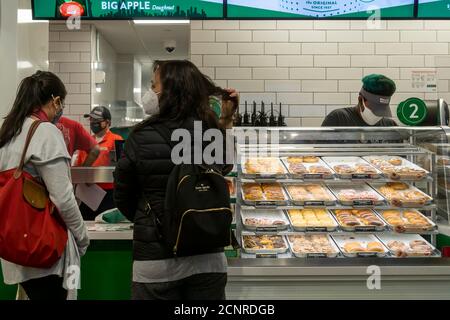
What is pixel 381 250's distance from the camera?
3180 mm

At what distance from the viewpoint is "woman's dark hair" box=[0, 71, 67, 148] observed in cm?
239

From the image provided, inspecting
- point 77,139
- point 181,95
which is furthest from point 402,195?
point 77,139

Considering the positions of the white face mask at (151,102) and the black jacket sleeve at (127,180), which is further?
the white face mask at (151,102)

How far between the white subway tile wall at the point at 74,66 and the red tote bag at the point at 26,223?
Result: 5.24m

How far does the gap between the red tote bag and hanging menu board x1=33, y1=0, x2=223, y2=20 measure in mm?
1473

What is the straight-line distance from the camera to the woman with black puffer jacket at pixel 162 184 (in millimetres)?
2125

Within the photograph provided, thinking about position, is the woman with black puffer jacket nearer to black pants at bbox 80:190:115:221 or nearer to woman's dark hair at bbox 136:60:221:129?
woman's dark hair at bbox 136:60:221:129

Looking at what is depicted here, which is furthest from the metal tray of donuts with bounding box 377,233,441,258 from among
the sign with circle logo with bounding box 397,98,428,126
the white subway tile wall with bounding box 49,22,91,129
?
the white subway tile wall with bounding box 49,22,91,129

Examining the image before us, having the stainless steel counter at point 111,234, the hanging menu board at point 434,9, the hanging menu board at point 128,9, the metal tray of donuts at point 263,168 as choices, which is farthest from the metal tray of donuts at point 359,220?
the hanging menu board at point 128,9

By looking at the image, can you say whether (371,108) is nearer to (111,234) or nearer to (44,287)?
(111,234)

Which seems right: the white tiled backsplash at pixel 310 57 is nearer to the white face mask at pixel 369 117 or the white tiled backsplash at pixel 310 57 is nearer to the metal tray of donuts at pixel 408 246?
the white face mask at pixel 369 117
